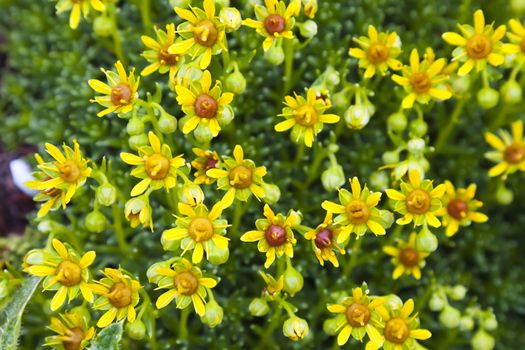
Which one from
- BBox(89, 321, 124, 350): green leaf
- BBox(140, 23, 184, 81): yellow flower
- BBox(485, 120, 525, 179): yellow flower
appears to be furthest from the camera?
BBox(485, 120, 525, 179): yellow flower

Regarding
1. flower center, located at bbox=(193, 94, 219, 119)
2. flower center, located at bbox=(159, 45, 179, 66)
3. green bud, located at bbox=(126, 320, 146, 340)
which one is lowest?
green bud, located at bbox=(126, 320, 146, 340)

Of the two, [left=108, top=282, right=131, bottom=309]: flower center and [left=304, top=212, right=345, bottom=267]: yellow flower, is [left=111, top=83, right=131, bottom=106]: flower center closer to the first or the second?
[left=108, top=282, right=131, bottom=309]: flower center

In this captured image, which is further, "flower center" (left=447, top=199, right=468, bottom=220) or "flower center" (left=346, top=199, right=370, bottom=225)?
"flower center" (left=447, top=199, right=468, bottom=220)

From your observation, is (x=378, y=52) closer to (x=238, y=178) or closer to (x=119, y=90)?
(x=238, y=178)

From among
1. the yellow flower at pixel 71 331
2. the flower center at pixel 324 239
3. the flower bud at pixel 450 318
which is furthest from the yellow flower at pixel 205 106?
the flower bud at pixel 450 318

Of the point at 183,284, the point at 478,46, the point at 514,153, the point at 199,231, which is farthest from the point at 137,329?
the point at 514,153

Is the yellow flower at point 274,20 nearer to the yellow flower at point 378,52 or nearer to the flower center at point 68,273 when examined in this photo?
the yellow flower at point 378,52

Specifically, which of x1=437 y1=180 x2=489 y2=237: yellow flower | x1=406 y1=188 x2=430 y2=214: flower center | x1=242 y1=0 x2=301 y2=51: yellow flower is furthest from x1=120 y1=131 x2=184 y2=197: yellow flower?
x1=437 y1=180 x2=489 y2=237: yellow flower

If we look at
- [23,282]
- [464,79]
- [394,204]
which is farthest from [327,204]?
[23,282]
